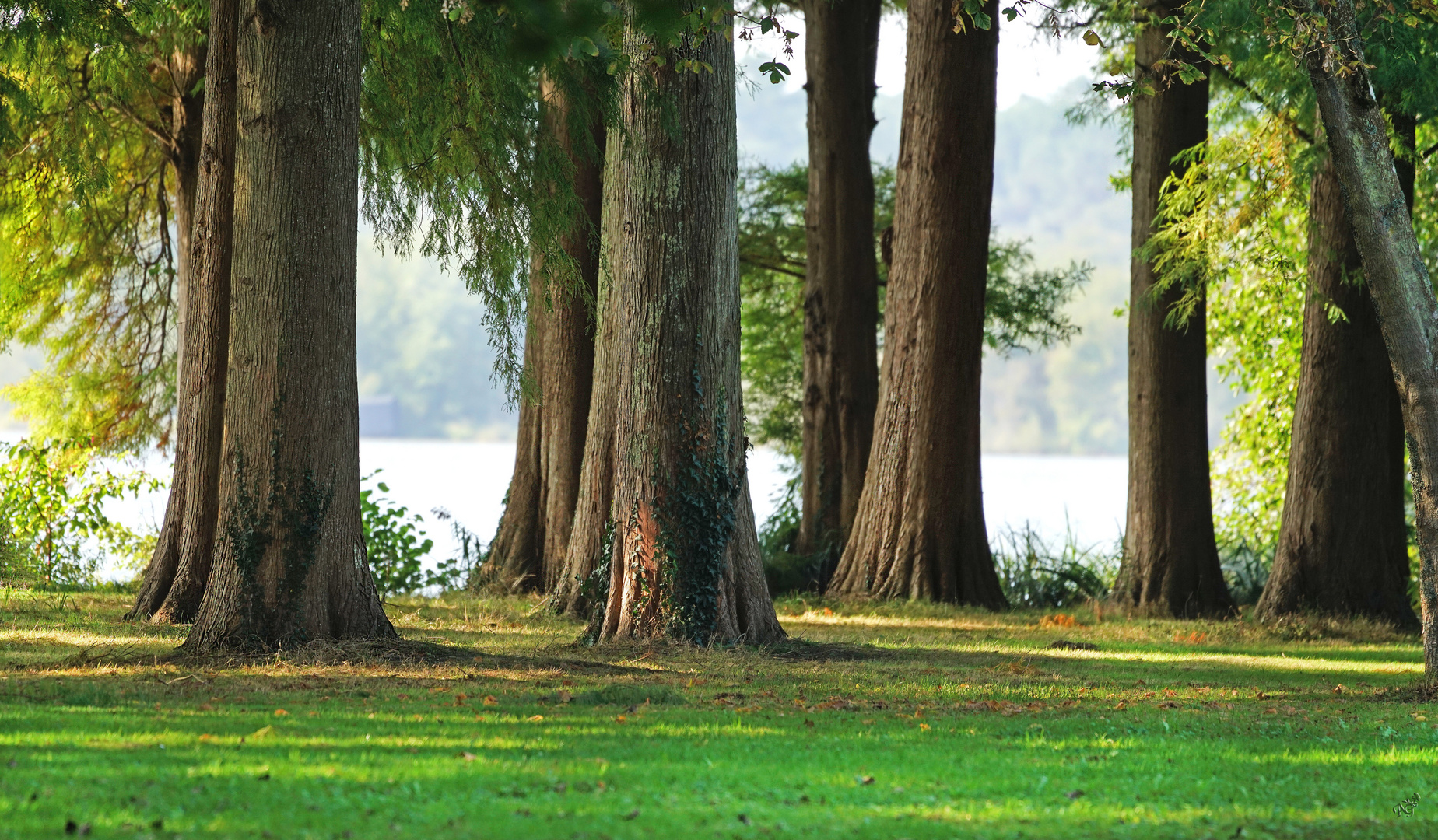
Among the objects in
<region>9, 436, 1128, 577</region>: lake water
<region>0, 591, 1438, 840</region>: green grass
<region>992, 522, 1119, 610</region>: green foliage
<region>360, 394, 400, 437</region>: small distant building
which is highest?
<region>360, 394, 400, 437</region>: small distant building

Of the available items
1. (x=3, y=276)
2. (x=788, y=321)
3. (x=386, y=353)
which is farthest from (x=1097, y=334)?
(x=3, y=276)

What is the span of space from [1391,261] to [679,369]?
4.49 metres

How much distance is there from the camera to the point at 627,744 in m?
5.18

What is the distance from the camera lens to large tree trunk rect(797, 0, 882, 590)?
51.2 ft

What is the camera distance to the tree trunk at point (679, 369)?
881cm

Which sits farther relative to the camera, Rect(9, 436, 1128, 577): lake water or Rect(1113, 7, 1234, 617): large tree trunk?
Rect(9, 436, 1128, 577): lake water

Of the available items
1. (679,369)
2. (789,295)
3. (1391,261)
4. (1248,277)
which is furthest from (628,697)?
(789,295)

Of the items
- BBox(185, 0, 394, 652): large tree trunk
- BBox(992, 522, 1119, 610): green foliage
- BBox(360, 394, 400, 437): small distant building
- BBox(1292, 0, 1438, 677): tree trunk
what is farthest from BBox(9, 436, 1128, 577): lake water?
BBox(1292, 0, 1438, 677): tree trunk

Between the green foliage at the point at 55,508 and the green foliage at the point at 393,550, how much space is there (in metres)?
2.77

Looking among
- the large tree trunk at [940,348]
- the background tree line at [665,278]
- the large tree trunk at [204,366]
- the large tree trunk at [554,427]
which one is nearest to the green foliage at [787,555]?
the background tree line at [665,278]

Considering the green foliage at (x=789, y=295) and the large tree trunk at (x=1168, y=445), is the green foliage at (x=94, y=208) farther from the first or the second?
the large tree trunk at (x=1168, y=445)

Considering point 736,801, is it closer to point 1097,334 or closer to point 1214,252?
point 1214,252

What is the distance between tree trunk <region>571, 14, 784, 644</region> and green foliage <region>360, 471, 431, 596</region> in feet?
17.5

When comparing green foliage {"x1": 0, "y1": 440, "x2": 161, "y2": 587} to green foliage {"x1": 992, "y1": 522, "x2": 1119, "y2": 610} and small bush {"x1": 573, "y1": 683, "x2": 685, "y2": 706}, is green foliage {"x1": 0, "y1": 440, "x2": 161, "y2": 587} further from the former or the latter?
green foliage {"x1": 992, "y1": 522, "x2": 1119, "y2": 610}
